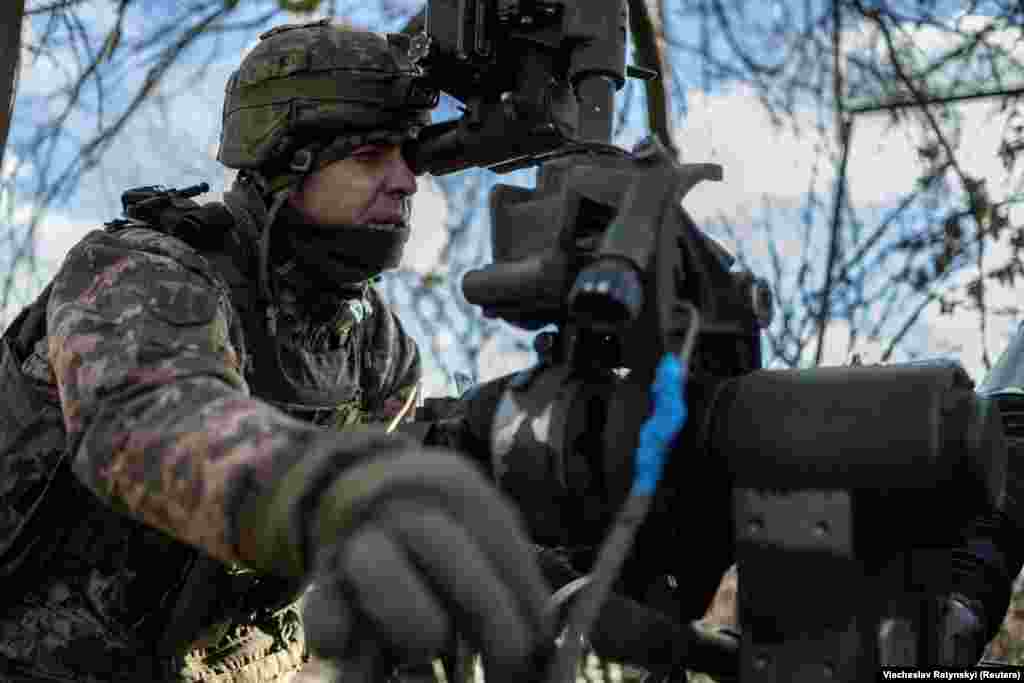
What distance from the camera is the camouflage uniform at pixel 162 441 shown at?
5.21ft

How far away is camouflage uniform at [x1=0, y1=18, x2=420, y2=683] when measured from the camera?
1589 mm

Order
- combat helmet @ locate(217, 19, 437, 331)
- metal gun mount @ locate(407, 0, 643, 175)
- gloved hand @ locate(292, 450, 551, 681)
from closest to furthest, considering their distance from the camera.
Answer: gloved hand @ locate(292, 450, 551, 681)
metal gun mount @ locate(407, 0, 643, 175)
combat helmet @ locate(217, 19, 437, 331)

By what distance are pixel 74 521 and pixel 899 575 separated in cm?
171

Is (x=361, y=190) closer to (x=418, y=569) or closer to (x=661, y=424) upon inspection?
(x=661, y=424)

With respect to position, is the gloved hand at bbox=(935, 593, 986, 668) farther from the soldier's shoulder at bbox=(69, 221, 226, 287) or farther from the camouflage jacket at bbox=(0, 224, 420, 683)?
the soldier's shoulder at bbox=(69, 221, 226, 287)

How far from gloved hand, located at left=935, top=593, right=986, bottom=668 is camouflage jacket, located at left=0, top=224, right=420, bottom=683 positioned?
2.88ft

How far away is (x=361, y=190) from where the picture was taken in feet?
9.63

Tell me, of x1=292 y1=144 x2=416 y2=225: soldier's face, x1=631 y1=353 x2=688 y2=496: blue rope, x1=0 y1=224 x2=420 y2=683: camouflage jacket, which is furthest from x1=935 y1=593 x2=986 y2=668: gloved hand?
x1=292 y1=144 x2=416 y2=225: soldier's face

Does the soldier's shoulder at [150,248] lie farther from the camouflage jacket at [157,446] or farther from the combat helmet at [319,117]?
the combat helmet at [319,117]

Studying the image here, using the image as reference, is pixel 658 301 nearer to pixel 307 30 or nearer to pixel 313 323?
pixel 313 323

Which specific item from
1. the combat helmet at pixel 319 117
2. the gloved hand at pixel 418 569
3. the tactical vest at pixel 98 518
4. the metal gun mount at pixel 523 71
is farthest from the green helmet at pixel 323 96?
the gloved hand at pixel 418 569

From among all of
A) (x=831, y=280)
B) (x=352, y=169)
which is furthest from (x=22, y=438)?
(x=831, y=280)

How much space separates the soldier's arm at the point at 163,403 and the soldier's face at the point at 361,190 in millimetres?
611

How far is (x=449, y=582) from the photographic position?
121 cm
